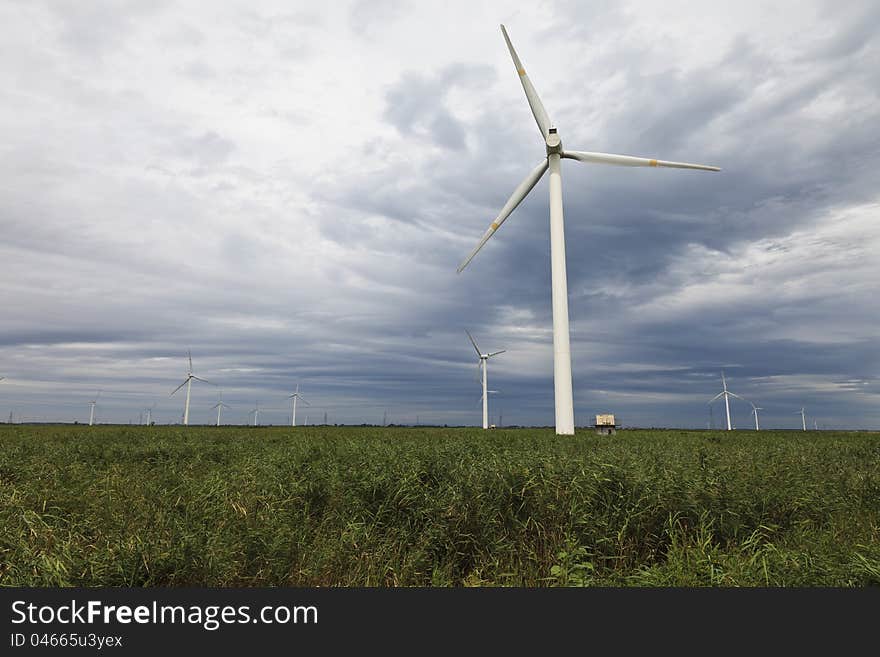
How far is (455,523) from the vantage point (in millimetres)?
10414

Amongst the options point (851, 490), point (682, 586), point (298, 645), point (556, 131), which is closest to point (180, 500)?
point (298, 645)

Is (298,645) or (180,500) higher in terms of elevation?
(180,500)

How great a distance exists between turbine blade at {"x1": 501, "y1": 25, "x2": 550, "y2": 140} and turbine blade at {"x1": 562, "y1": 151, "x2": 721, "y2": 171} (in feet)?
7.23

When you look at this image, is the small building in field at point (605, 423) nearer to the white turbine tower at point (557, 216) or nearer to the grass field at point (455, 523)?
the white turbine tower at point (557, 216)

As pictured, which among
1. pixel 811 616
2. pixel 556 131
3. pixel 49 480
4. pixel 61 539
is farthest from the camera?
pixel 556 131

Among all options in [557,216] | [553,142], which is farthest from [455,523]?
[553,142]

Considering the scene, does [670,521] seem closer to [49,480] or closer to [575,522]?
[575,522]

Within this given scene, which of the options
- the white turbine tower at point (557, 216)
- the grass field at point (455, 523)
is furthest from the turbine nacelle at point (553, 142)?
the grass field at point (455, 523)

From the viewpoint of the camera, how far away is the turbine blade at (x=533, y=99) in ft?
112

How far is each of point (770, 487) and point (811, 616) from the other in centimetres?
659

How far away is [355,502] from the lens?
11789 millimetres

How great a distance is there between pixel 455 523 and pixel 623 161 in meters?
29.4

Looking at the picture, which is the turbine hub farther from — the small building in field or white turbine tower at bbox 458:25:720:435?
the small building in field

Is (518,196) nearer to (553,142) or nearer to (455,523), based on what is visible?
(553,142)
